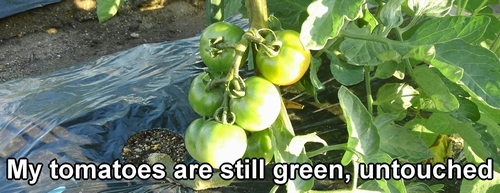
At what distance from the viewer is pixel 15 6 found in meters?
2.94

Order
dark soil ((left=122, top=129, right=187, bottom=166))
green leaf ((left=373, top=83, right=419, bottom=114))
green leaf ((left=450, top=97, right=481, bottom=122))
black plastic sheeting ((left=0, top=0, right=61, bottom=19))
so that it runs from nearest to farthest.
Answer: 1. green leaf ((left=450, top=97, right=481, bottom=122))
2. green leaf ((left=373, top=83, right=419, bottom=114))
3. dark soil ((left=122, top=129, right=187, bottom=166))
4. black plastic sheeting ((left=0, top=0, right=61, bottom=19))

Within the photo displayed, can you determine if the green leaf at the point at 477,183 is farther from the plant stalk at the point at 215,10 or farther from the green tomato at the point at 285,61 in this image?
the plant stalk at the point at 215,10

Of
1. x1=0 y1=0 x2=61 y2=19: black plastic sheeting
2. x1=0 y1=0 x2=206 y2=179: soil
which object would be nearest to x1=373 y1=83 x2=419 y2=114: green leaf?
x1=0 y1=0 x2=206 y2=179: soil

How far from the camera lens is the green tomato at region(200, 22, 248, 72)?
2.65 feet

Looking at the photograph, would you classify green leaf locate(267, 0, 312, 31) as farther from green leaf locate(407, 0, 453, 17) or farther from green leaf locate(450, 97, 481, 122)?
green leaf locate(450, 97, 481, 122)

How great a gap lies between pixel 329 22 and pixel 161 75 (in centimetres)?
124

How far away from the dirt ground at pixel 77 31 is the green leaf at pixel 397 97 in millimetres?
2116

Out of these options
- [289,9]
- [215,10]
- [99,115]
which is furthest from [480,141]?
[99,115]

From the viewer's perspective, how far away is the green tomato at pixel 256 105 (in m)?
0.75

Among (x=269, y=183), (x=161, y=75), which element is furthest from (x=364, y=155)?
(x=161, y=75)

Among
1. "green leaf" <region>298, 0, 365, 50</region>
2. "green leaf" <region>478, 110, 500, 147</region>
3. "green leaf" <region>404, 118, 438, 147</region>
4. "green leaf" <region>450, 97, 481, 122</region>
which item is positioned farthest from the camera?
"green leaf" <region>404, 118, 438, 147</region>

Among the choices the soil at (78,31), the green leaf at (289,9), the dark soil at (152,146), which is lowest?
the soil at (78,31)

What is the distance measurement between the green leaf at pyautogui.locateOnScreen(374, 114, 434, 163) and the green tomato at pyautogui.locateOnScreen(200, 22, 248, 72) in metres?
0.43

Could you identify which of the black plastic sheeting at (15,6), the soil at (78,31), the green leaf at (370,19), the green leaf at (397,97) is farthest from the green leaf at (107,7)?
the black plastic sheeting at (15,6)
